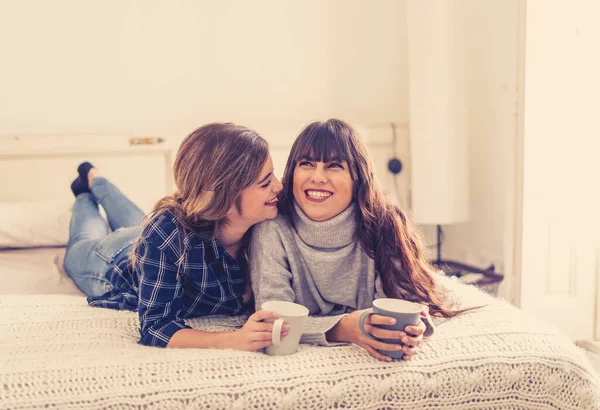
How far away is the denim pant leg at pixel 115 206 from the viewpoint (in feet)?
6.70

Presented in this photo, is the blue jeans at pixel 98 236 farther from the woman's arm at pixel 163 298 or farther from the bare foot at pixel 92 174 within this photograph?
the woman's arm at pixel 163 298

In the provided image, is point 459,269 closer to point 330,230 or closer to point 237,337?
point 330,230

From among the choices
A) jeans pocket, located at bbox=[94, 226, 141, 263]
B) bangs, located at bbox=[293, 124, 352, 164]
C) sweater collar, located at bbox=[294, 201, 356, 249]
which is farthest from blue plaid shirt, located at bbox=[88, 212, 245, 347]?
jeans pocket, located at bbox=[94, 226, 141, 263]

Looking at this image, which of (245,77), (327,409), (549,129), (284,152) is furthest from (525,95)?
(327,409)

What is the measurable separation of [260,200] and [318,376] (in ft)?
1.43

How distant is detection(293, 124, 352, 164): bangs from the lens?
127 centimetres

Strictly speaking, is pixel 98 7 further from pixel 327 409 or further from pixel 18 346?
pixel 327 409

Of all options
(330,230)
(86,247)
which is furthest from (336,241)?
(86,247)

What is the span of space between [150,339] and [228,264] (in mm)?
248

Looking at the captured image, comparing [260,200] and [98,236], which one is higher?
Answer: [260,200]

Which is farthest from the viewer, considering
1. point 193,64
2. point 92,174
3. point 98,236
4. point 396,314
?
point 193,64

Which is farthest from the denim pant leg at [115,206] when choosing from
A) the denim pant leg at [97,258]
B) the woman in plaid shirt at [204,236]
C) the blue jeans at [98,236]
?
the woman in plaid shirt at [204,236]

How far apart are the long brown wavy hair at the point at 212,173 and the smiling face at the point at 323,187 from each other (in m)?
0.10

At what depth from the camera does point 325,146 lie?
127 cm
